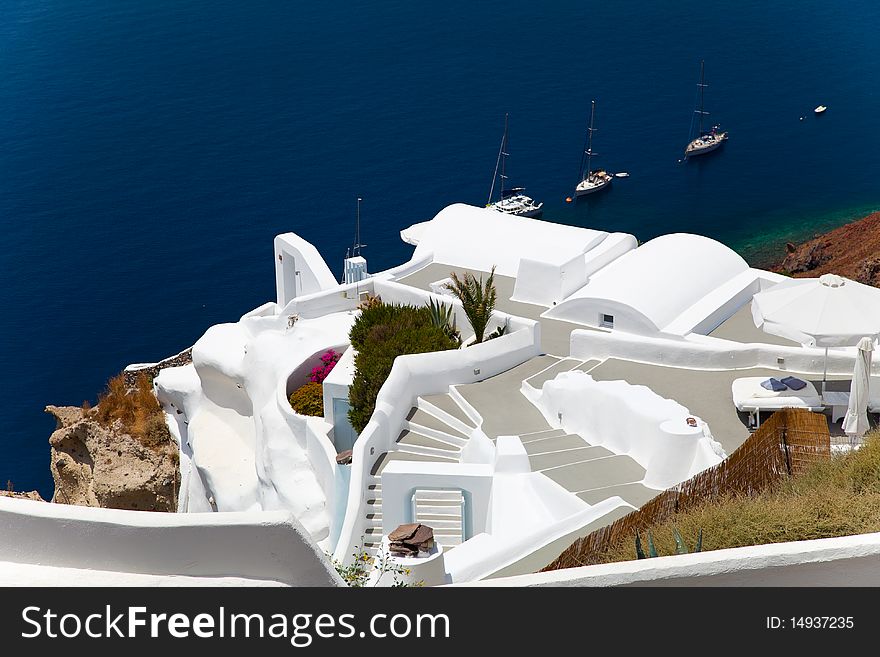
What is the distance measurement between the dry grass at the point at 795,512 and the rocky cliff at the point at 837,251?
35068mm

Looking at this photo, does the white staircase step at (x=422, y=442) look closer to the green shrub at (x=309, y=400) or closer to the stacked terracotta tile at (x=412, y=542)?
the green shrub at (x=309, y=400)

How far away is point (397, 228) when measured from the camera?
190 feet

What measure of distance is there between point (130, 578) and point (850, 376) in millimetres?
16485

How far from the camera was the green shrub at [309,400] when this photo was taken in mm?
23656

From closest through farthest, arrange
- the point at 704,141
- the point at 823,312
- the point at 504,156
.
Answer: the point at 823,312 < the point at 504,156 < the point at 704,141

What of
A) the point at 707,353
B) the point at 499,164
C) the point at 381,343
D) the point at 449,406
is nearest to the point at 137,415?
the point at 381,343

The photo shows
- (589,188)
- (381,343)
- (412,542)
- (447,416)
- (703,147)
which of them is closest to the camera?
(412,542)

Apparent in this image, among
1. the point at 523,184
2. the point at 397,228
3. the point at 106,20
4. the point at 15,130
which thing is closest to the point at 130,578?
the point at 397,228

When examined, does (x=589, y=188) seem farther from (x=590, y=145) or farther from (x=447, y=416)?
(x=447, y=416)

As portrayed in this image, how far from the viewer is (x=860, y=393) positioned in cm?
1633

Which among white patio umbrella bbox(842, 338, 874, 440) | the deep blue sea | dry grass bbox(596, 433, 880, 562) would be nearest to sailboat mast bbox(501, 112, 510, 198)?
the deep blue sea

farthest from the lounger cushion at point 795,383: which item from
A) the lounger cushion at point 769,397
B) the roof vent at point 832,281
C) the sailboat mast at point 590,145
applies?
the sailboat mast at point 590,145
